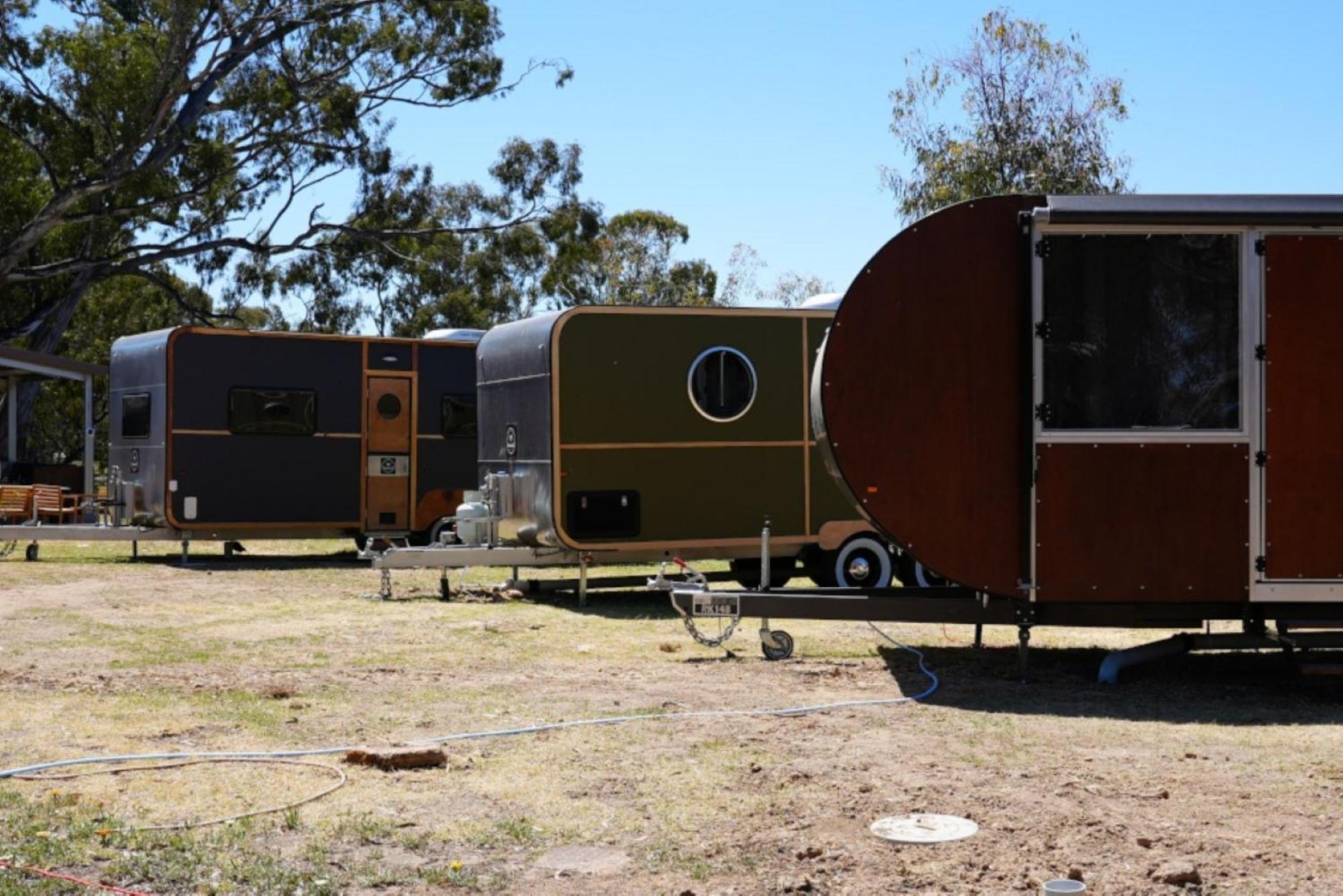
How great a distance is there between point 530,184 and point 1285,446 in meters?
34.0

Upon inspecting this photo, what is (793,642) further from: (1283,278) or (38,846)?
(38,846)

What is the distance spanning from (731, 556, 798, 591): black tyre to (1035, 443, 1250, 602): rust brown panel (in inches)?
250

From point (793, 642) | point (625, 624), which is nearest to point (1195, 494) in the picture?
point (793, 642)

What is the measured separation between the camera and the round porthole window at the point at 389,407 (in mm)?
19641

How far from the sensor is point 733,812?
19.6ft

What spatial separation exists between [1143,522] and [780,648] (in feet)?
7.96

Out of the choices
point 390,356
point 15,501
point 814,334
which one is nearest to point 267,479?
point 390,356

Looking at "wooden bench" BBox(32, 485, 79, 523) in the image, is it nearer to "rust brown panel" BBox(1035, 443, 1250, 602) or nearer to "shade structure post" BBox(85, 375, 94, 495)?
"shade structure post" BBox(85, 375, 94, 495)

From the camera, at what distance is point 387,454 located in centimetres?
1969

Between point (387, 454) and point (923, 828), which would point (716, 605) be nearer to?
point (923, 828)

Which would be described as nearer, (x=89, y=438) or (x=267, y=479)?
(x=267, y=479)

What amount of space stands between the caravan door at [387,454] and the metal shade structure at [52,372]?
5.78 m

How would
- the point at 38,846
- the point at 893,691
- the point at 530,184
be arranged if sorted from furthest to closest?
the point at 530,184 < the point at 893,691 < the point at 38,846

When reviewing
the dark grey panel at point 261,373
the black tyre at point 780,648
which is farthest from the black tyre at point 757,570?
the dark grey panel at point 261,373
